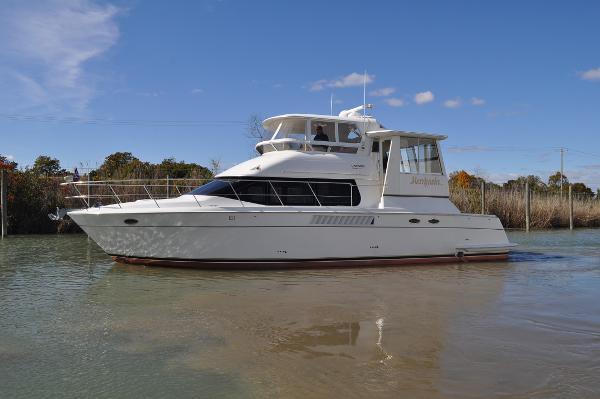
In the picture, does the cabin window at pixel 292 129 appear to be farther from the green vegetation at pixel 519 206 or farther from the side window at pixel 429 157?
the green vegetation at pixel 519 206

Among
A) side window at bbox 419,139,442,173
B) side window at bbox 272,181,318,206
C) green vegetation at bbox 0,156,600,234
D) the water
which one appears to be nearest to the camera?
the water

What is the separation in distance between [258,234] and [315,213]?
1247 millimetres

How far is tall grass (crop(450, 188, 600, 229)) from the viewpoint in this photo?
902 inches

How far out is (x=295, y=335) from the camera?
5340 mm

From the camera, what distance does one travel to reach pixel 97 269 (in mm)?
10172

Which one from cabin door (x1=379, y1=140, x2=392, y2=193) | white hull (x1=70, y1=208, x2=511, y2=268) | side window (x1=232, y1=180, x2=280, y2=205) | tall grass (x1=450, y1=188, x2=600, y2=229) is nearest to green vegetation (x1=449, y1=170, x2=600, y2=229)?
tall grass (x1=450, y1=188, x2=600, y2=229)

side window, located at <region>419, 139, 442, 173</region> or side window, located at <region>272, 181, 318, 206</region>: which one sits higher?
side window, located at <region>419, 139, 442, 173</region>

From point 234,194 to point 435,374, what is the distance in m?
6.64

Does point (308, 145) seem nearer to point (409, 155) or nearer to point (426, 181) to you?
point (409, 155)

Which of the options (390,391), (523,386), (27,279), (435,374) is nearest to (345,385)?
(390,391)

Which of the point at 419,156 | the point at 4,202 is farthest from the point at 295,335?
the point at 4,202

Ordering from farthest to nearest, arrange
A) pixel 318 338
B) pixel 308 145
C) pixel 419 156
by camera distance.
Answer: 1. pixel 419 156
2. pixel 308 145
3. pixel 318 338

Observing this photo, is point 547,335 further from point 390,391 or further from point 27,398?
point 27,398

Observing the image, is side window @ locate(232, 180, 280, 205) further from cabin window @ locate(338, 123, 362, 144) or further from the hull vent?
cabin window @ locate(338, 123, 362, 144)
